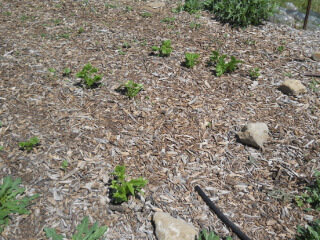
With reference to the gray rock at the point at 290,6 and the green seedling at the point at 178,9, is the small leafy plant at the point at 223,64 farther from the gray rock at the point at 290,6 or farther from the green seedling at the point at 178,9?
the gray rock at the point at 290,6

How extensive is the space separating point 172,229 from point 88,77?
2800 millimetres

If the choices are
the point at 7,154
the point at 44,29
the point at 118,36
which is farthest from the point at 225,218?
the point at 44,29

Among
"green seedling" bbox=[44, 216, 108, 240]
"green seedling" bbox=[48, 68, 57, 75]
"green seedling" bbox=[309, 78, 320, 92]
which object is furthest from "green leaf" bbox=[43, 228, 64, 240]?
"green seedling" bbox=[309, 78, 320, 92]

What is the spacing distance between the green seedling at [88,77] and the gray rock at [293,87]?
3.08 m

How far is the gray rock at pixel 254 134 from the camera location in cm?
368

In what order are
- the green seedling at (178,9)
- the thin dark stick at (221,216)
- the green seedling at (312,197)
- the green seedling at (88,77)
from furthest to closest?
the green seedling at (178,9)
the green seedling at (88,77)
the green seedling at (312,197)
the thin dark stick at (221,216)

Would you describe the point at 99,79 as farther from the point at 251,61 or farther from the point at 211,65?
the point at 251,61

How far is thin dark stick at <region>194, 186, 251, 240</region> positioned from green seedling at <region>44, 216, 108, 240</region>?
117 cm

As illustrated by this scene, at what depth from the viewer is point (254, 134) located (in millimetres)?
3672

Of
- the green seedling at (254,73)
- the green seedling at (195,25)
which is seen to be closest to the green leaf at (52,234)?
the green seedling at (254,73)

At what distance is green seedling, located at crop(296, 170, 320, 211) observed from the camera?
309 centimetres

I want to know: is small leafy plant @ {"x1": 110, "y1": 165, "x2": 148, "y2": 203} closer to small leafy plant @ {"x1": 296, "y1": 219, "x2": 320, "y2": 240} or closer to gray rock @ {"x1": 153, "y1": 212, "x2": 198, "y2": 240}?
gray rock @ {"x1": 153, "y1": 212, "x2": 198, "y2": 240}

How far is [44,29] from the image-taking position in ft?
19.7

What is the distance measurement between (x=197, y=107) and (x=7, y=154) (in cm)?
277
